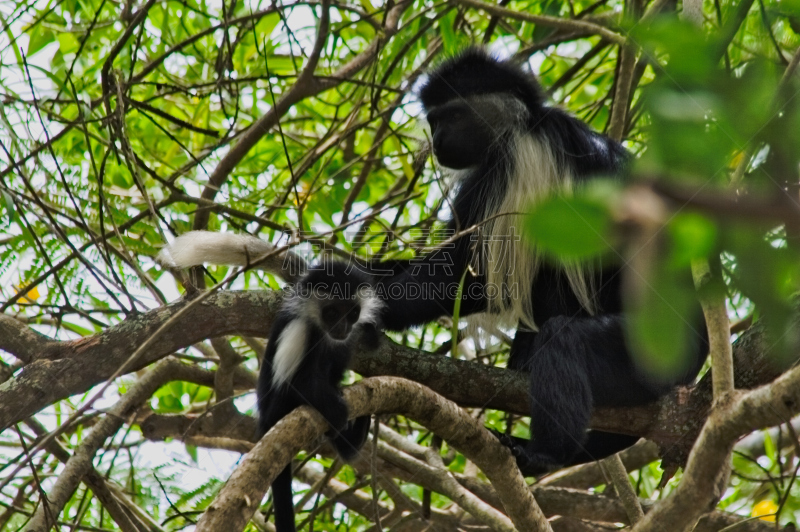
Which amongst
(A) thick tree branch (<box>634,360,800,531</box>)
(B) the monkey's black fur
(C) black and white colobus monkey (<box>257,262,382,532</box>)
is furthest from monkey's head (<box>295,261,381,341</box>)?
(A) thick tree branch (<box>634,360,800,531</box>)

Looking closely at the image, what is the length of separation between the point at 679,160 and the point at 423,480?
2641mm

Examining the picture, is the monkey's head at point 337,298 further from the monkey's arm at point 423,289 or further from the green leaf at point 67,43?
the green leaf at point 67,43

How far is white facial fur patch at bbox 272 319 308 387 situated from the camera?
7.64ft

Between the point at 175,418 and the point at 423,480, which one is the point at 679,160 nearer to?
the point at 423,480

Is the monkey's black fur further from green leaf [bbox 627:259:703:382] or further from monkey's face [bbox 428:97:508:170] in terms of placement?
green leaf [bbox 627:259:703:382]

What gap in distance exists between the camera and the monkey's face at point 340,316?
8.28ft

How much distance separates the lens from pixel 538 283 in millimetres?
2879

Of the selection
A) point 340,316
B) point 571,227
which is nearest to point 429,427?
point 340,316

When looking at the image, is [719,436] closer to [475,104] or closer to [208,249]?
[208,249]

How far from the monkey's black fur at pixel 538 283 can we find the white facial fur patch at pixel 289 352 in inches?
17.8

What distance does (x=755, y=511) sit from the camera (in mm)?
3199

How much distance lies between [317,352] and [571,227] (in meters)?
2.10

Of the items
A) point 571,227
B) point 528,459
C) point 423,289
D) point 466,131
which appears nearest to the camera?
point 571,227

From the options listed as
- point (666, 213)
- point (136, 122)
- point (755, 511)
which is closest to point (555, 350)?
point (755, 511)
